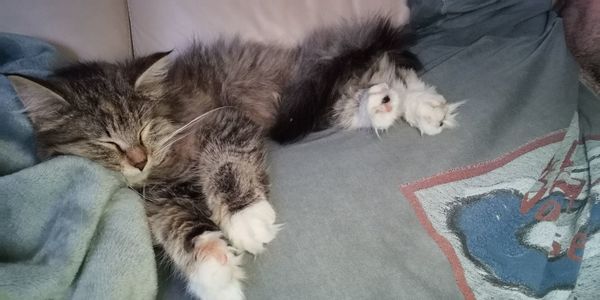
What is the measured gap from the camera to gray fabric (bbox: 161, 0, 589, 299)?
0.91 meters

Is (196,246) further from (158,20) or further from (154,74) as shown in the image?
(158,20)

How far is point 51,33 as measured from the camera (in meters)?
1.27

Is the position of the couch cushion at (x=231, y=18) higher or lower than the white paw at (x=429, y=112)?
higher

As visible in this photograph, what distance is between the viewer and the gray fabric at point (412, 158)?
35.9 inches

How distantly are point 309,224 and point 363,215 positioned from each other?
0.13 metres

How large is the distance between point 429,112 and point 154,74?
0.78 metres

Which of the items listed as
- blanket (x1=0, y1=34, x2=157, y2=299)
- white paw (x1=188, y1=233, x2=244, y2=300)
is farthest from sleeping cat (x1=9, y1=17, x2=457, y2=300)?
blanket (x1=0, y1=34, x2=157, y2=299)

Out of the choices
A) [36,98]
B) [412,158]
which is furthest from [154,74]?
[412,158]

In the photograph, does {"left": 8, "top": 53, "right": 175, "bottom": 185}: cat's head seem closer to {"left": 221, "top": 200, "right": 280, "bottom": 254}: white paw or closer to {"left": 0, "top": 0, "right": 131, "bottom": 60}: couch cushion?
{"left": 0, "top": 0, "right": 131, "bottom": 60}: couch cushion

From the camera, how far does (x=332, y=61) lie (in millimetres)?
1466

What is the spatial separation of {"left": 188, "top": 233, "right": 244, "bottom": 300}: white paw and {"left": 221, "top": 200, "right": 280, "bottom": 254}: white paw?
0.04 metres

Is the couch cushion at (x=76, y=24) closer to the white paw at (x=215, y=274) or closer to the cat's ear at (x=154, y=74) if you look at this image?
the cat's ear at (x=154, y=74)

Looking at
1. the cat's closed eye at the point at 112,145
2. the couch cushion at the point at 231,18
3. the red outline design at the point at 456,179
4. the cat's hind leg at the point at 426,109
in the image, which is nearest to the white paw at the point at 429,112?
the cat's hind leg at the point at 426,109

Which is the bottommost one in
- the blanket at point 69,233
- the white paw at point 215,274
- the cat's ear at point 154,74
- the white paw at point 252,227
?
the white paw at point 215,274
